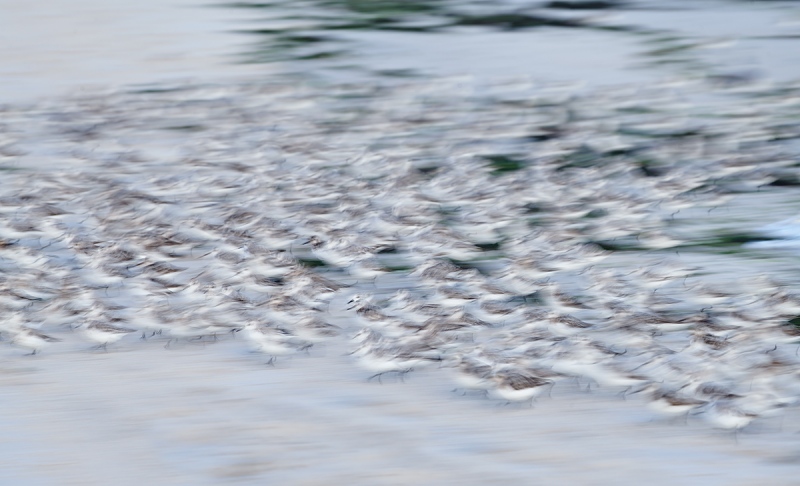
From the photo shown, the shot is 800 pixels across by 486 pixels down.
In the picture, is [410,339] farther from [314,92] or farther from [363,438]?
[314,92]

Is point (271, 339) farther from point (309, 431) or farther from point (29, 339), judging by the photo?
point (29, 339)

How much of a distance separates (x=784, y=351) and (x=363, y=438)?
219 cm

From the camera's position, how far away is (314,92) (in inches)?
515

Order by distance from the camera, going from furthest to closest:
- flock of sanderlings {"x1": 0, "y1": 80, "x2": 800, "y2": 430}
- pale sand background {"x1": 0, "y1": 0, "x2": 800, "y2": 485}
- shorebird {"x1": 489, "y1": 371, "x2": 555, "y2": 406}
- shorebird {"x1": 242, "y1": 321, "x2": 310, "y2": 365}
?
shorebird {"x1": 242, "y1": 321, "x2": 310, "y2": 365}
flock of sanderlings {"x1": 0, "y1": 80, "x2": 800, "y2": 430}
shorebird {"x1": 489, "y1": 371, "x2": 555, "y2": 406}
pale sand background {"x1": 0, "y1": 0, "x2": 800, "y2": 485}

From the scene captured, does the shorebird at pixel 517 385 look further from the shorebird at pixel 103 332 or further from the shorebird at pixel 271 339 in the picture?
the shorebird at pixel 103 332

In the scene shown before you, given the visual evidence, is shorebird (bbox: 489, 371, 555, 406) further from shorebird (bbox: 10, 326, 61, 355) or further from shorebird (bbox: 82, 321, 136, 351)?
shorebird (bbox: 10, 326, 61, 355)

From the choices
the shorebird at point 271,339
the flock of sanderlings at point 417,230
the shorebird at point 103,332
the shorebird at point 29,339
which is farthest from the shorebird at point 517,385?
the shorebird at point 29,339

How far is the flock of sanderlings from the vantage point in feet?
21.6

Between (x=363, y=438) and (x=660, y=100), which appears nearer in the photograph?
(x=363, y=438)

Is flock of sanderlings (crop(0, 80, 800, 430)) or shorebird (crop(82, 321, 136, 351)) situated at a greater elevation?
shorebird (crop(82, 321, 136, 351))

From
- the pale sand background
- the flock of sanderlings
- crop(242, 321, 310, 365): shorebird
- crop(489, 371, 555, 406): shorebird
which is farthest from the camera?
crop(242, 321, 310, 365): shorebird

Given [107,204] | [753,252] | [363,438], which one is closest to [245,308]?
[363,438]

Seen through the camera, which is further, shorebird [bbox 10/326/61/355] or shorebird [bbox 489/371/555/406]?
shorebird [bbox 10/326/61/355]

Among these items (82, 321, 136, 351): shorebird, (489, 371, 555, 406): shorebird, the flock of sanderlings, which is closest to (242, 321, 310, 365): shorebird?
the flock of sanderlings
